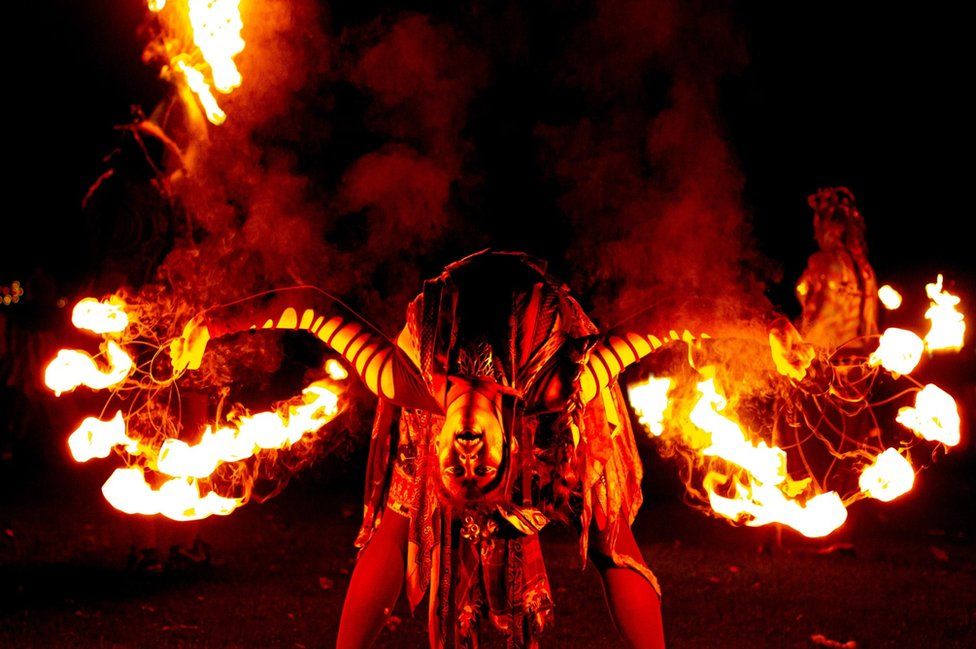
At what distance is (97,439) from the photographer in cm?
469

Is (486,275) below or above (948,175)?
below

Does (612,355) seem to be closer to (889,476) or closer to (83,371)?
(889,476)

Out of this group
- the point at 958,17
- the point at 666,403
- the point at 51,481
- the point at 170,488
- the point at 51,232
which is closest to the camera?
the point at 170,488

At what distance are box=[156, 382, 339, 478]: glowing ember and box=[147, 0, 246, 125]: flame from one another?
170 centimetres

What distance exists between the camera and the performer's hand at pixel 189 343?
4285 millimetres

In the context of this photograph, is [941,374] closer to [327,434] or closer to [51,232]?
[327,434]

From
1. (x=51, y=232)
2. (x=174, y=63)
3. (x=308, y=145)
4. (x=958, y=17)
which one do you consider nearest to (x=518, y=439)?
(x=308, y=145)

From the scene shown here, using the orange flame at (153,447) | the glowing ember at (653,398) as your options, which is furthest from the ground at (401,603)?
the orange flame at (153,447)

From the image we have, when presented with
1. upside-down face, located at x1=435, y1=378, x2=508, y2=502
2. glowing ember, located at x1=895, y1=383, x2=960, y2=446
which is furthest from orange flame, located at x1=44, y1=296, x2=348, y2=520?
glowing ember, located at x1=895, y1=383, x2=960, y2=446

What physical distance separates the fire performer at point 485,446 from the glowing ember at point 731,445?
40cm

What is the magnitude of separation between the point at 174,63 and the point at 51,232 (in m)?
17.7

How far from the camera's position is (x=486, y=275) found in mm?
4117

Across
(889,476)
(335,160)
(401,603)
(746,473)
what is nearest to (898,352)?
(889,476)

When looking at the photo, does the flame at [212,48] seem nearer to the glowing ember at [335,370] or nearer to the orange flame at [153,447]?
the orange flame at [153,447]
